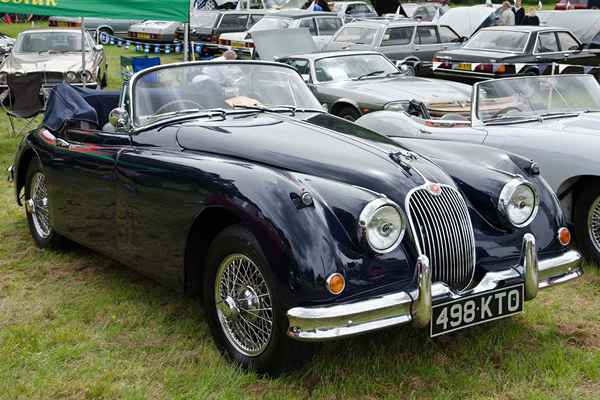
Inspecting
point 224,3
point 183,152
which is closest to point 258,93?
point 183,152

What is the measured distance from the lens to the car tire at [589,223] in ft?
17.0

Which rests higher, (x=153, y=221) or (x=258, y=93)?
(x=258, y=93)

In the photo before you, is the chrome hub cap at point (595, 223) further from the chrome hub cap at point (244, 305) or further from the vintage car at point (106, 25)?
the vintage car at point (106, 25)

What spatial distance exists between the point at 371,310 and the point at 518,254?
42.6 inches

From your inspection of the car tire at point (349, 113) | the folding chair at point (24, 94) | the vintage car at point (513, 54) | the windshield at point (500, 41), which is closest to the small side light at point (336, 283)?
the car tire at point (349, 113)

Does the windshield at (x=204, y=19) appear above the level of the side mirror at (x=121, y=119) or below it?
below

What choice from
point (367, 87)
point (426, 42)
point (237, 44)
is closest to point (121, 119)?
point (367, 87)

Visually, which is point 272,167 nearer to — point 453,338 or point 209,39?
point 453,338

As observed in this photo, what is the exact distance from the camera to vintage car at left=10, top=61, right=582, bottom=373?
11.1 feet

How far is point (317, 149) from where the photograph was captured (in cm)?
410

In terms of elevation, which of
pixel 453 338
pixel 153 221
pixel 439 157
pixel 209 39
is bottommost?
pixel 209 39

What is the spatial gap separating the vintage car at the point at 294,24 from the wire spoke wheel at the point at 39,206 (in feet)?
45.0

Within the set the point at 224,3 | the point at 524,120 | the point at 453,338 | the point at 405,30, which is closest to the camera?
the point at 453,338

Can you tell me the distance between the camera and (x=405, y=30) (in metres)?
15.7
